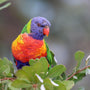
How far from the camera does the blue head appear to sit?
1.21m

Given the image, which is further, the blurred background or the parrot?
the blurred background

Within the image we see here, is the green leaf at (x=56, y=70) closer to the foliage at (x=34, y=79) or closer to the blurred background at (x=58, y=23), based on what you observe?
the foliage at (x=34, y=79)

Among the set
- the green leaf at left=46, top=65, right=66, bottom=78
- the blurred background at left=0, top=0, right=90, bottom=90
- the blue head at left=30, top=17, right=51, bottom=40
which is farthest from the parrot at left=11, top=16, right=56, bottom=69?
the blurred background at left=0, top=0, right=90, bottom=90

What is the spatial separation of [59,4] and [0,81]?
4.07 metres

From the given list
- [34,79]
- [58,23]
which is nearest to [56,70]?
[34,79]

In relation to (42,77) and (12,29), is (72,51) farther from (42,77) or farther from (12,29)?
(42,77)

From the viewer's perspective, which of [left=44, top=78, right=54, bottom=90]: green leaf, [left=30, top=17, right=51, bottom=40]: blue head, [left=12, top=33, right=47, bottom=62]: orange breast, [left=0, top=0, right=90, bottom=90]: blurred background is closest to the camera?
[left=44, top=78, right=54, bottom=90]: green leaf

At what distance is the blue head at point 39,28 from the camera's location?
121cm

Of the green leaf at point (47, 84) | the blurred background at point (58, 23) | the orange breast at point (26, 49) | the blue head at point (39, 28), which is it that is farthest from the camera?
the blurred background at point (58, 23)

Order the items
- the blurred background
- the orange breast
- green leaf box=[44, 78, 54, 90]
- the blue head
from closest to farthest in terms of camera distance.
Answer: green leaf box=[44, 78, 54, 90]
the orange breast
the blue head
the blurred background

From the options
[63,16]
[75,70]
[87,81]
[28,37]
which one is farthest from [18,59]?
[63,16]

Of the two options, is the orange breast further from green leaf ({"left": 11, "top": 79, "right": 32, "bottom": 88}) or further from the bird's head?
green leaf ({"left": 11, "top": 79, "right": 32, "bottom": 88})

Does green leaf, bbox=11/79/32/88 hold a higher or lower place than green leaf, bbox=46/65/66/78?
higher

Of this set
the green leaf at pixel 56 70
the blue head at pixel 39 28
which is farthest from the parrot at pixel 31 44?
the green leaf at pixel 56 70
